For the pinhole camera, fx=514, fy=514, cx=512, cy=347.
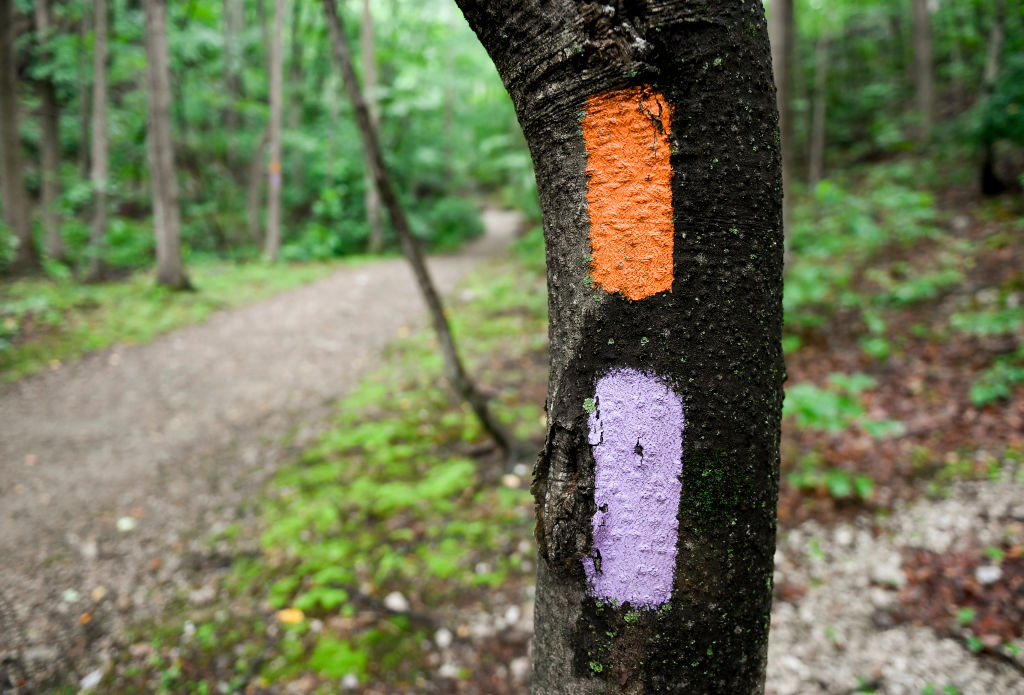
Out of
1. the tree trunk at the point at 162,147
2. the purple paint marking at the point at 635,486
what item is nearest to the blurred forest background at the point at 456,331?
the tree trunk at the point at 162,147

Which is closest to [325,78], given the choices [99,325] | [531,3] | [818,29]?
[99,325]

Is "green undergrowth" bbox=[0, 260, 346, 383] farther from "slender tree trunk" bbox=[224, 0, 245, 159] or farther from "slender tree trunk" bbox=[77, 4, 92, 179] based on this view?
"slender tree trunk" bbox=[224, 0, 245, 159]

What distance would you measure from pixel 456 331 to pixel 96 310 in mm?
5873

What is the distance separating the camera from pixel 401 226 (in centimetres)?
396

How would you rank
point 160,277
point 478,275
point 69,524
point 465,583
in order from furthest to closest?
point 478,275
point 160,277
point 69,524
point 465,583

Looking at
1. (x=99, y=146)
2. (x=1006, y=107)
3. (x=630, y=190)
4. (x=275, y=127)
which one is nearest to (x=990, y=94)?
(x=1006, y=107)

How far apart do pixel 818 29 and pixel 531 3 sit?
16288 mm

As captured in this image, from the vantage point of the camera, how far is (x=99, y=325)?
25.4ft

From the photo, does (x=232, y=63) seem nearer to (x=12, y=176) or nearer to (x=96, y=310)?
(x=12, y=176)

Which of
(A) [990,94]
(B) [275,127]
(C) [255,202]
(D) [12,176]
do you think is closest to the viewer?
(A) [990,94]

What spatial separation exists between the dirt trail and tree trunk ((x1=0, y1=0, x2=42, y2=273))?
14.2ft

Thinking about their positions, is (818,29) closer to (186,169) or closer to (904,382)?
(904,382)

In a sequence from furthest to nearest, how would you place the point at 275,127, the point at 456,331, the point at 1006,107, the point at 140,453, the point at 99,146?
the point at 275,127 → the point at 99,146 → the point at 456,331 → the point at 1006,107 → the point at 140,453

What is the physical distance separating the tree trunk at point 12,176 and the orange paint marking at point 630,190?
40.7 ft
